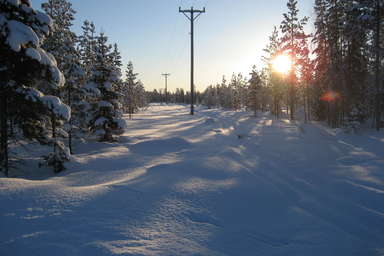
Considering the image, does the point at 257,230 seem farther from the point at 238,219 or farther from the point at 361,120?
the point at 361,120

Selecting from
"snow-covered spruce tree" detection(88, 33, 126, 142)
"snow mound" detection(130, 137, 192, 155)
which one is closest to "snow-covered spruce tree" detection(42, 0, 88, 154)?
"snow-covered spruce tree" detection(88, 33, 126, 142)

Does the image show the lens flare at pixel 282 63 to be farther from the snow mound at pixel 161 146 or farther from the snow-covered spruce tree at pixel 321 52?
the snow mound at pixel 161 146

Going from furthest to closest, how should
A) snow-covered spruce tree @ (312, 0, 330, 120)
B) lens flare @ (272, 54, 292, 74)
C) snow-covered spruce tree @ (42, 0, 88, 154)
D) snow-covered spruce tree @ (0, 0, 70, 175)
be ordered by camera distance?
lens flare @ (272, 54, 292, 74) → snow-covered spruce tree @ (312, 0, 330, 120) → snow-covered spruce tree @ (42, 0, 88, 154) → snow-covered spruce tree @ (0, 0, 70, 175)

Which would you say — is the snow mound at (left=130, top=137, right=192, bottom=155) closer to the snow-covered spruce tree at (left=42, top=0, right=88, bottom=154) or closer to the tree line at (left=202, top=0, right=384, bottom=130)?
the snow-covered spruce tree at (left=42, top=0, right=88, bottom=154)

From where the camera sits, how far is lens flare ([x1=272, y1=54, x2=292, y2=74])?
3125 centimetres

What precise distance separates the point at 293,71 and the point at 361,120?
419 inches

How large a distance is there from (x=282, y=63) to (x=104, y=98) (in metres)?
29.1

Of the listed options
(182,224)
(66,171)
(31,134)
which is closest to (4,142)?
(31,134)

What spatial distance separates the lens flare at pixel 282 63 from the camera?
31253 millimetres

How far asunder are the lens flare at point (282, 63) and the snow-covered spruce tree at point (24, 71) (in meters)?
30.2

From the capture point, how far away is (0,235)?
3.78 m

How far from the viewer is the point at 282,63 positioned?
3512cm

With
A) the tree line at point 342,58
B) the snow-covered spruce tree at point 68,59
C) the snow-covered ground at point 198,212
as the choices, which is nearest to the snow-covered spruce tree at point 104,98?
the snow-covered spruce tree at point 68,59

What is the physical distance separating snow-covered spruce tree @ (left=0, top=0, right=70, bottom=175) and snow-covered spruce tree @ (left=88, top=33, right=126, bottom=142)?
737 cm
